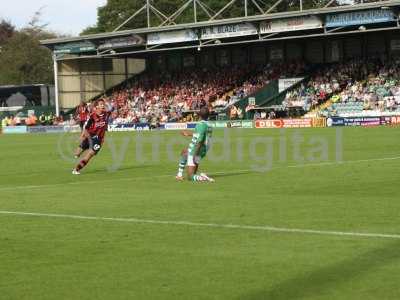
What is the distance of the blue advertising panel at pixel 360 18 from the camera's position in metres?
55.2

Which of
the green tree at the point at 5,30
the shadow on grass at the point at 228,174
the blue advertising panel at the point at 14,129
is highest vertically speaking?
the green tree at the point at 5,30

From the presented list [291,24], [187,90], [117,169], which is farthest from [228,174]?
[187,90]

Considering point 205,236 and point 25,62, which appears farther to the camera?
point 25,62

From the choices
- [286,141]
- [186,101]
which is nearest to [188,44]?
[186,101]

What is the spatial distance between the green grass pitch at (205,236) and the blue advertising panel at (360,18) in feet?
111

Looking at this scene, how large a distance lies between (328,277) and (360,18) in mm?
49726

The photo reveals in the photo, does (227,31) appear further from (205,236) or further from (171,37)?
(205,236)

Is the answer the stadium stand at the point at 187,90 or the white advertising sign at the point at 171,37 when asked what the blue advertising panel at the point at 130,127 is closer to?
the stadium stand at the point at 187,90

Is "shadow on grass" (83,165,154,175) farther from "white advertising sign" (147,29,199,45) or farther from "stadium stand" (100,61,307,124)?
"white advertising sign" (147,29,199,45)

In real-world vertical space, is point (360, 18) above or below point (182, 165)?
above

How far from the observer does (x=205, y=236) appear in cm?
1111

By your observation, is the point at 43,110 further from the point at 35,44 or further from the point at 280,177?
the point at 280,177

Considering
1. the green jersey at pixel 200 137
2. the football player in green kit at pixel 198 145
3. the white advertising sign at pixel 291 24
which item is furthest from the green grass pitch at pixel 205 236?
the white advertising sign at pixel 291 24

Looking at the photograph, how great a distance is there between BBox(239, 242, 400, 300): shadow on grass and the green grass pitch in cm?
1
